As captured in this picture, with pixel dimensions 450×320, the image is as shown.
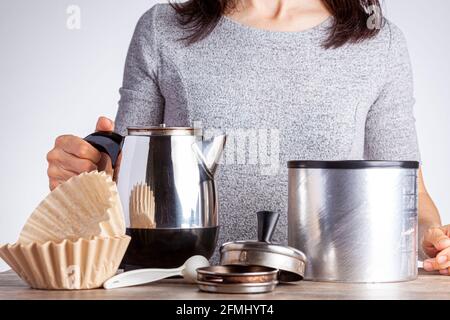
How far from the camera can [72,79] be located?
2.91 meters

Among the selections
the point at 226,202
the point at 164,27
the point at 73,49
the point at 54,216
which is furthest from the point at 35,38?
the point at 54,216

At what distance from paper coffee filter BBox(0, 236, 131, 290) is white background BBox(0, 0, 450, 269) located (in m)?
2.02

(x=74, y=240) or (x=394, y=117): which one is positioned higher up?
(x=394, y=117)

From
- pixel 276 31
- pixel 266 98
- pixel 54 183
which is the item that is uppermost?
pixel 276 31

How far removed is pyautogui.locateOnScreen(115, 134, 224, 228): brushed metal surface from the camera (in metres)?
0.84

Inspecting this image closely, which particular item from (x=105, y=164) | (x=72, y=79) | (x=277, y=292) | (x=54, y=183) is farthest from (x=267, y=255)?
(x=72, y=79)

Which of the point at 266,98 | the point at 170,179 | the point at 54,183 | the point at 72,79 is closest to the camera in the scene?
the point at 170,179

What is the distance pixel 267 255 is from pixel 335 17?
0.75 metres

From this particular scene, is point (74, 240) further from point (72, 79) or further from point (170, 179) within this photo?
point (72, 79)

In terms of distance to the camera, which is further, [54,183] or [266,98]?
[266,98]

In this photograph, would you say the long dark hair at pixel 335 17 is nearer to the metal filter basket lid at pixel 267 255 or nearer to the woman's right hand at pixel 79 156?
the woman's right hand at pixel 79 156

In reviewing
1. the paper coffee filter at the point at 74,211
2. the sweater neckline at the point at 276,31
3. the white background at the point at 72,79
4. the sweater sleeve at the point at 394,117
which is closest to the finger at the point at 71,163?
the paper coffee filter at the point at 74,211

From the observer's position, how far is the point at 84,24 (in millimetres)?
2893

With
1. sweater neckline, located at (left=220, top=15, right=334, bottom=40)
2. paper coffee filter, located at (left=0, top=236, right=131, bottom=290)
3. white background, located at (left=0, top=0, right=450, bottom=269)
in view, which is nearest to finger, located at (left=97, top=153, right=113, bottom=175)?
paper coffee filter, located at (left=0, top=236, right=131, bottom=290)
